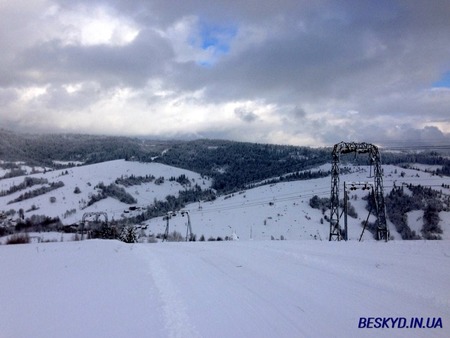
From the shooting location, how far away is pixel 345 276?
8141 millimetres

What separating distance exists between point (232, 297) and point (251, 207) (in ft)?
284

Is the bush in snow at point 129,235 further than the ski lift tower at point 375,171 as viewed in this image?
Yes

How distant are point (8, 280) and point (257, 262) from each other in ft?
23.3

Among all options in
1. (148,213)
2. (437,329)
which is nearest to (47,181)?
(148,213)

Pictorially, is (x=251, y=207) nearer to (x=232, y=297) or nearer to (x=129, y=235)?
(x=129, y=235)

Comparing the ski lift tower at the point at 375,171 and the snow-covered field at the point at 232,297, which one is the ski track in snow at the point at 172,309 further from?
the ski lift tower at the point at 375,171

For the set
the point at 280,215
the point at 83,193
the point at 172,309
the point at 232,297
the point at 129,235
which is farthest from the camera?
the point at 83,193

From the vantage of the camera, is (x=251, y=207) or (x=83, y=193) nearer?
(x=251, y=207)

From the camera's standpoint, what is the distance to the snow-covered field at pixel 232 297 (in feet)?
16.6

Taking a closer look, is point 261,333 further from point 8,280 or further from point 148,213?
point 148,213

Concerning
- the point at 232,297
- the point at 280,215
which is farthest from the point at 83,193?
the point at 232,297

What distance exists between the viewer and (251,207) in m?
92.5

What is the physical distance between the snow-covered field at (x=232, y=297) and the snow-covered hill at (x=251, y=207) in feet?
95.6

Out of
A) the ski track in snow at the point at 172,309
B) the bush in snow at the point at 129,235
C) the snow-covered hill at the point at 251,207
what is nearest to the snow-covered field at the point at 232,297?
the ski track in snow at the point at 172,309
